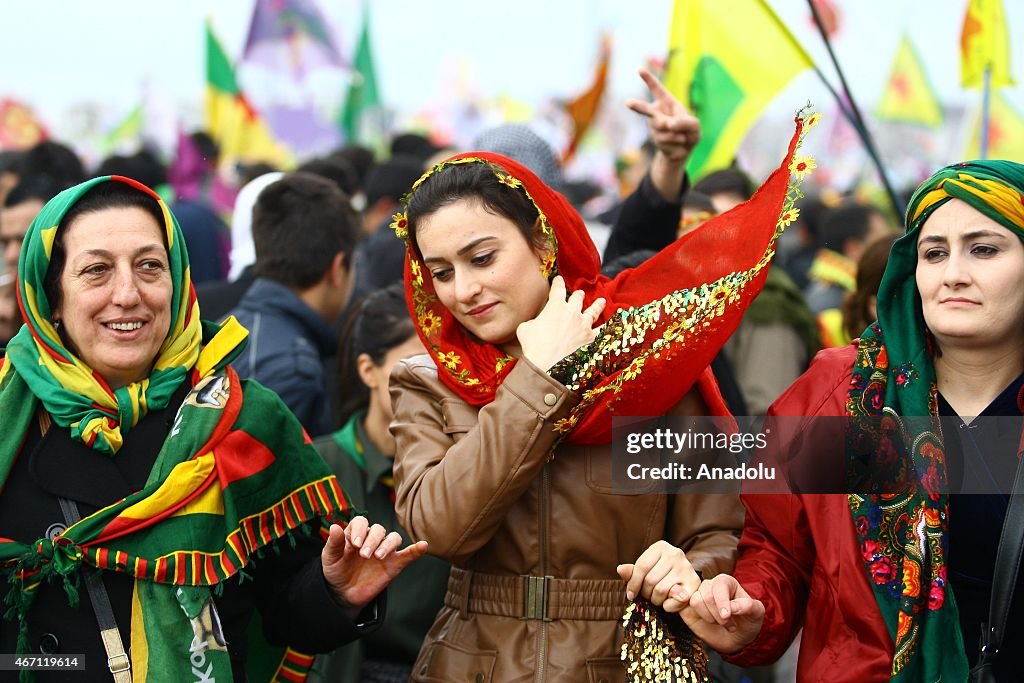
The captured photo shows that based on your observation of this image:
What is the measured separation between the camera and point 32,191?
20.5 feet

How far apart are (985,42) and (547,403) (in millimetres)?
3360

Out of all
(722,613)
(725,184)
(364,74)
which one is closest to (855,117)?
(725,184)

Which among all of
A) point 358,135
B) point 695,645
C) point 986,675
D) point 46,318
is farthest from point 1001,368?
point 358,135

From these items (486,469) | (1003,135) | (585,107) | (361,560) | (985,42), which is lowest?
(361,560)

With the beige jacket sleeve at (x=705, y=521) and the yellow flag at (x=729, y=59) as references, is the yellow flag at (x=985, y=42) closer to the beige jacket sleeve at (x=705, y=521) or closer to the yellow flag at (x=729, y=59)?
the yellow flag at (x=729, y=59)

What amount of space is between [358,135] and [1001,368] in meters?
12.3

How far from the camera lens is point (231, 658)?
3105mm

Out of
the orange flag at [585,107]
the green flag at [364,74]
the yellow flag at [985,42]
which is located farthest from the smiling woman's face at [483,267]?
the green flag at [364,74]

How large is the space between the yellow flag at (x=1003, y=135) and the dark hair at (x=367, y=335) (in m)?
3.35

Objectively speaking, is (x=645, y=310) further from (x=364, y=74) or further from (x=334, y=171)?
(x=364, y=74)

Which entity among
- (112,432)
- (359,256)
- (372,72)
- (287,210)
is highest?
Answer: (372,72)

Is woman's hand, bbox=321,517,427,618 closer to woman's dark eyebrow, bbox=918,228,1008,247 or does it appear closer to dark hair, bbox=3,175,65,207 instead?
woman's dark eyebrow, bbox=918,228,1008,247

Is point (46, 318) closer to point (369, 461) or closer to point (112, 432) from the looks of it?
A: point (112, 432)

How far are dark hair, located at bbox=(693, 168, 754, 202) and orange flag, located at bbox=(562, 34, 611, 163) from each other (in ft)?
6.47
